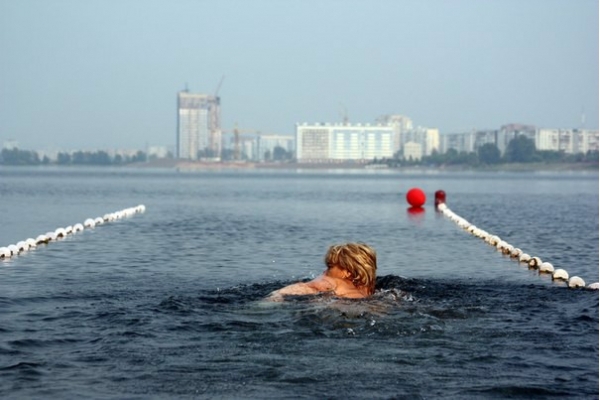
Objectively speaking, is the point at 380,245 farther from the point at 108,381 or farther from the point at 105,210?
the point at 105,210

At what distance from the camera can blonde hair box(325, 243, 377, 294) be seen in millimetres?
13711

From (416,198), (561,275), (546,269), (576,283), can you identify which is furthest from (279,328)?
(416,198)

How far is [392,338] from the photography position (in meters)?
11.9

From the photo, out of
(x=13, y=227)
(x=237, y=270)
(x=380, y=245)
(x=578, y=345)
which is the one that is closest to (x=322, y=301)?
(x=578, y=345)

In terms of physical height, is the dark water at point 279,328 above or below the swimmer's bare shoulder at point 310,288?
below

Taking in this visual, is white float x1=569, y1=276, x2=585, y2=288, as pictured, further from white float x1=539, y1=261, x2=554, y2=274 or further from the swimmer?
the swimmer

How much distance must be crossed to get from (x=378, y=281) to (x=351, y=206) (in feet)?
126

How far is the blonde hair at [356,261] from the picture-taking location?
13.7m

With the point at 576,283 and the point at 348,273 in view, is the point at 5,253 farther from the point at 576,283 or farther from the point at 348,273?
the point at 576,283

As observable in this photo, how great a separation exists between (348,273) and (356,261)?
0.28 meters

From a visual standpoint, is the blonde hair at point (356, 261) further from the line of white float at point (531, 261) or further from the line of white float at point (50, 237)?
the line of white float at point (50, 237)

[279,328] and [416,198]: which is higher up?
[416,198]

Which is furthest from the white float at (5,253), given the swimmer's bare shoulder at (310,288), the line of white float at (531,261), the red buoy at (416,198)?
the red buoy at (416,198)

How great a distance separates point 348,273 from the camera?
13.9 meters
